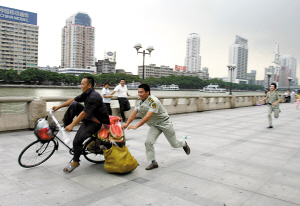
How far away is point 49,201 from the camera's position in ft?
10.8

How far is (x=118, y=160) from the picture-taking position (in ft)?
13.8

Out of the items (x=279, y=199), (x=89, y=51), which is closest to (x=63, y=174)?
(x=279, y=199)

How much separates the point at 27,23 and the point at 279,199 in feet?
502

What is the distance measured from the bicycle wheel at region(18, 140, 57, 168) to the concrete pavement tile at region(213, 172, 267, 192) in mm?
3016

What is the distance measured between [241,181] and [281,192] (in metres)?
0.61

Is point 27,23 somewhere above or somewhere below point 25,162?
above

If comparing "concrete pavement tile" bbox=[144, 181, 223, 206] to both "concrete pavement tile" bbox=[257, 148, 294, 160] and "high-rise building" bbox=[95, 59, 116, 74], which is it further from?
"high-rise building" bbox=[95, 59, 116, 74]

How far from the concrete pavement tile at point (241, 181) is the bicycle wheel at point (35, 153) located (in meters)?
3.02

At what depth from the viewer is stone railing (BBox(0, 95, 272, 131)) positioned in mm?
7845

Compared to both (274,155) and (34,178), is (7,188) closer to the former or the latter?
(34,178)

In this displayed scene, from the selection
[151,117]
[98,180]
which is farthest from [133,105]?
[98,180]

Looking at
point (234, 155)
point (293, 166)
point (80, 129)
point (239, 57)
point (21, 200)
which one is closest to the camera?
point (21, 200)

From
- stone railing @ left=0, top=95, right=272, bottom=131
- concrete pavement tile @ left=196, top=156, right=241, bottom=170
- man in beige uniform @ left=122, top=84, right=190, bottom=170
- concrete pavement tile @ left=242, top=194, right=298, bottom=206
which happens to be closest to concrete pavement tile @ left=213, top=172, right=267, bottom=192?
concrete pavement tile @ left=242, top=194, right=298, bottom=206

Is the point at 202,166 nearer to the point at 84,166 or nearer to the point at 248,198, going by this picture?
the point at 248,198
